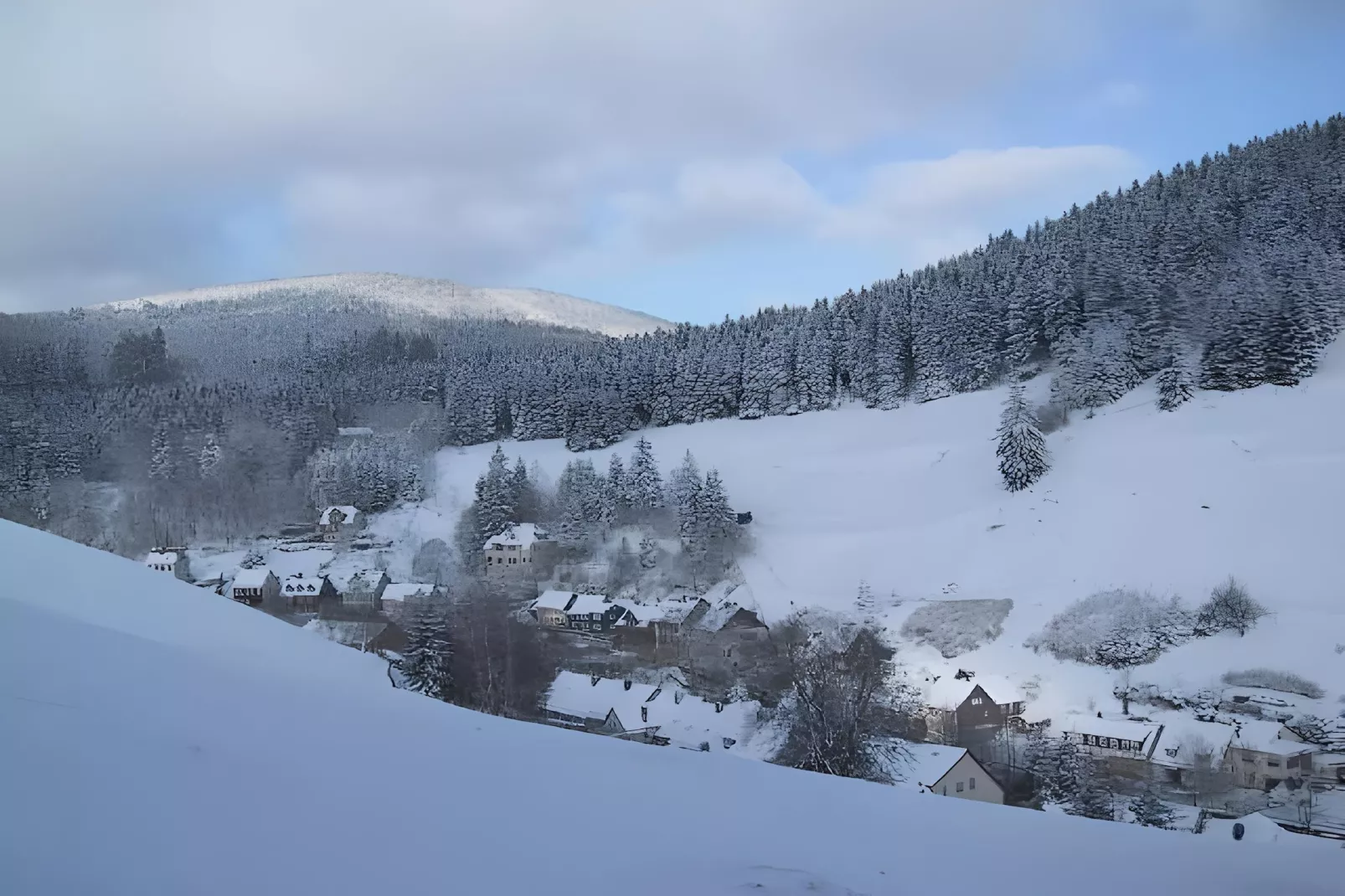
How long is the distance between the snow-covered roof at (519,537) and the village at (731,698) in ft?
0.08

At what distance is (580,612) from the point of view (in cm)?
1004

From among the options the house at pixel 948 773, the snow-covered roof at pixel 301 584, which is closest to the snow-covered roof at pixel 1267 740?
the house at pixel 948 773

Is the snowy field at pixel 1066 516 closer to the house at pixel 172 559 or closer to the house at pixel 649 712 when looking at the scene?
the house at pixel 649 712

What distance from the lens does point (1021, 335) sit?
1630 centimetres

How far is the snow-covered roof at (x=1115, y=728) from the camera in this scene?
655 cm

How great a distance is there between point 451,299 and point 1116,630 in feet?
→ 62.3

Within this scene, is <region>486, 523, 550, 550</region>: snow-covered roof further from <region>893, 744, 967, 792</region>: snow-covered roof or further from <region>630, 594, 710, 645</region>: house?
<region>893, 744, 967, 792</region>: snow-covered roof

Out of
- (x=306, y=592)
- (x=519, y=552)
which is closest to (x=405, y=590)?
(x=306, y=592)

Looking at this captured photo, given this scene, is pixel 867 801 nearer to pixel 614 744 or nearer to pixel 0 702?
pixel 614 744

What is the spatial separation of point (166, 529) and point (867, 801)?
11.3 m

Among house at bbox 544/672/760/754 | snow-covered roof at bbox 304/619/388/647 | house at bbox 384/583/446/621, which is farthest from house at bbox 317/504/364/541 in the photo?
house at bbox 544/672/760/754

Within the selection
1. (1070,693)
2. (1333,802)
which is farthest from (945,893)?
(1070,693)

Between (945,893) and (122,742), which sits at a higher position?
(122,742)

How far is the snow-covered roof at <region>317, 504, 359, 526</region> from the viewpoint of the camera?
11719mm
